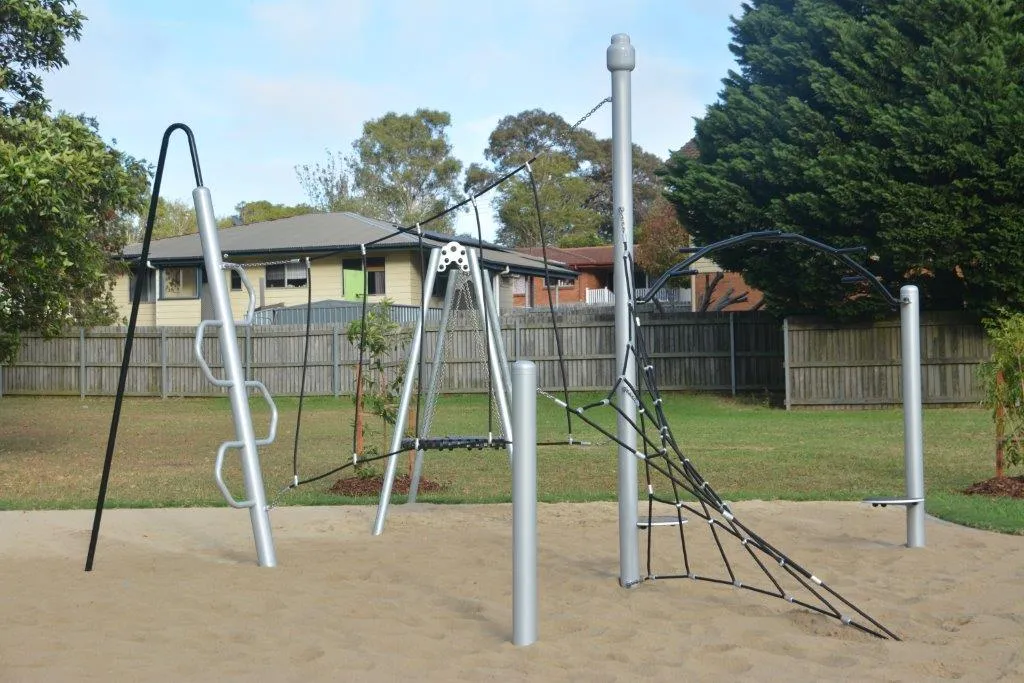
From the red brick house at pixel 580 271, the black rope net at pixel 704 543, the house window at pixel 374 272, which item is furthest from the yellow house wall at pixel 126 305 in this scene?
the black rope net at pixel 704 543

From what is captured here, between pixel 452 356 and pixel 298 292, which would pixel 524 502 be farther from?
pixel 298 292

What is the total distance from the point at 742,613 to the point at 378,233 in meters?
27.9

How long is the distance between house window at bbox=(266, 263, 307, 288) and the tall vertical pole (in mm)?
26455

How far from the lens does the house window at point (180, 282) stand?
107 feet

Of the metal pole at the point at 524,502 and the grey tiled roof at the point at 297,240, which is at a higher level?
the grey tiled roof at the point at 297,240

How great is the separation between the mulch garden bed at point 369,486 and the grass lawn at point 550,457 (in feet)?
0.55

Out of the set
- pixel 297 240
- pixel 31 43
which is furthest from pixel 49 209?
pixel 297 240

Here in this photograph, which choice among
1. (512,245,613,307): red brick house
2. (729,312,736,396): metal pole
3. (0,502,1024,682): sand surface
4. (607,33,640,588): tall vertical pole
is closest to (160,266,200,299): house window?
(512,245,613,307): red brick house

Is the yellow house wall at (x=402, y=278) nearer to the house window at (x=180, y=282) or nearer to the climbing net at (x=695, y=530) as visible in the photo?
the house window at (x=180, y=282)

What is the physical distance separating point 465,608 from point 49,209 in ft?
25.7

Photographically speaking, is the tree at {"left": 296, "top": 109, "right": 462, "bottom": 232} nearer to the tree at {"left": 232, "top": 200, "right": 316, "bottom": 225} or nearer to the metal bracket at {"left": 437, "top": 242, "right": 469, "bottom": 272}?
the tree at {"left": 232, "top": 200, "right": 316, "bottom": 225}

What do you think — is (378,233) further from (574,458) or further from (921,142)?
(574,458)

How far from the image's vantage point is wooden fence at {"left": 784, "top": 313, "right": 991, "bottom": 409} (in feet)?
66.5

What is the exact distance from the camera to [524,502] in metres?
4.64
